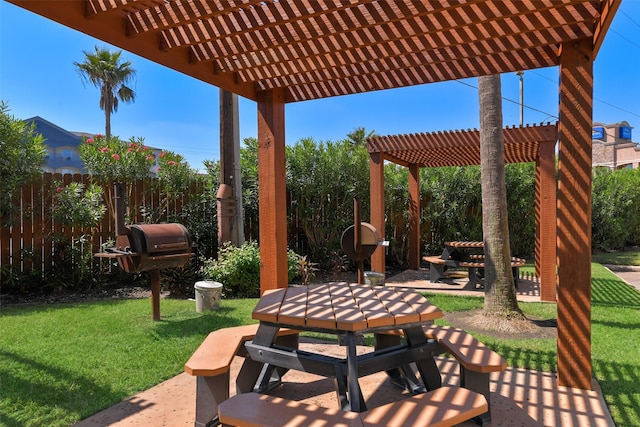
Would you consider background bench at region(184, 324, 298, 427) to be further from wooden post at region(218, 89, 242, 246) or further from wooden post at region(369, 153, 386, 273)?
wooden post at region(369, 153, 386, 273)

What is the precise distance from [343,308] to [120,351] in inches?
87.6

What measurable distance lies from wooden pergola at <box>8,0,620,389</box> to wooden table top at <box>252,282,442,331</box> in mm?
1170

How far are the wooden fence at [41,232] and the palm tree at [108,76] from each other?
15.9 metres

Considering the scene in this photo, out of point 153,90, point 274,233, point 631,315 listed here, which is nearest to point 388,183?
point 631,315

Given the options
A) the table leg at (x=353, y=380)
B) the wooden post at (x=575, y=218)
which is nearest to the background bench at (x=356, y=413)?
the table leg at (x=353, y=380)

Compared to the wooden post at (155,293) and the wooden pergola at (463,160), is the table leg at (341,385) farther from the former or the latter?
the wooden pergola at (463,160)

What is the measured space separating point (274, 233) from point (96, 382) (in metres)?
1.72

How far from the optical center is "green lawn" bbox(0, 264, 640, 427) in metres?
2.54

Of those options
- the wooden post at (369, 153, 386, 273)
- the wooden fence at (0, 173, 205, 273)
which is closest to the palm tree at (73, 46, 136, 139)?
the wooden fence at (0, 173, 205, 273)

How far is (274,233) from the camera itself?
143 inches

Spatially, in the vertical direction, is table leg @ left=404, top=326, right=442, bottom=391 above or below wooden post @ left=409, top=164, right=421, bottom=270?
below

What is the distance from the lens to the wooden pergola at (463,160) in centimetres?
610

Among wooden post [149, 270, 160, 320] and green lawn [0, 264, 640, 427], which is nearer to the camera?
green lawn [0, 264, 640, 427]

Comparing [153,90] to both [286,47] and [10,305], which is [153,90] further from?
[286,47]
